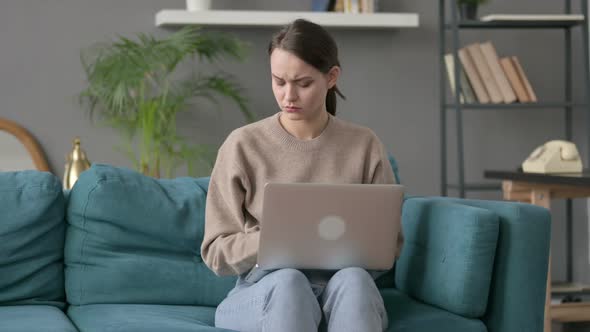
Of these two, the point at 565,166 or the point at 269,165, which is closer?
the point at 269,165

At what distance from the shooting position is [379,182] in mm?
2178

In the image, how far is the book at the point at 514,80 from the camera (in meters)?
4.08

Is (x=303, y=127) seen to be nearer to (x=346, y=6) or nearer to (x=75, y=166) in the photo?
(x=75, y=166)

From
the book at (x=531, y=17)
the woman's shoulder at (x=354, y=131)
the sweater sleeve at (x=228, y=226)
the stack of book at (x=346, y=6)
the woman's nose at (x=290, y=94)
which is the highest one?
the stack of book at (x=346, y=6)

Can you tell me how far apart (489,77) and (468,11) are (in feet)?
1.00

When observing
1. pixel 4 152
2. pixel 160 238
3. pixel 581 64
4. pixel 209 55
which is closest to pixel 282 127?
→ pixel 160 238

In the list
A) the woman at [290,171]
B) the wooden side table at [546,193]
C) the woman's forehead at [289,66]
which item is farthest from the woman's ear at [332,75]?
the wooden side table at [546,193]

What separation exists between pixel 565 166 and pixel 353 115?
112cm

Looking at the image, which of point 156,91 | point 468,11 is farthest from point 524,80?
point 156,91

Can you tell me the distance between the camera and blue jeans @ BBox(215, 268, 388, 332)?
5.90 feet

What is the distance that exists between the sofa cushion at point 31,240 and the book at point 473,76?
2266mm

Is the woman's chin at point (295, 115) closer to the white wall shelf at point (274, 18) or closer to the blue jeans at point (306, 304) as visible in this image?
the blue jeans at point (306, 304)

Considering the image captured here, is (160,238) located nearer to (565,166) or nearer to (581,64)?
(565,166)

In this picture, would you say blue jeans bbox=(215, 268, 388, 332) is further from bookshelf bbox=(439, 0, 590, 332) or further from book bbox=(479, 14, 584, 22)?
book bbox=(479, 14, 584, 22)
